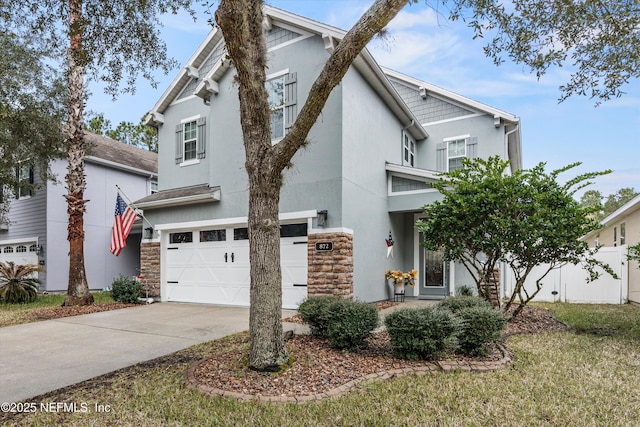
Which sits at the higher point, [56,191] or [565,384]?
[56,191]

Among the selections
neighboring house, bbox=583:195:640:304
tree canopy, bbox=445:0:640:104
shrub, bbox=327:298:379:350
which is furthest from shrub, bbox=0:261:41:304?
neighboring house, bbox=583:195:640:304

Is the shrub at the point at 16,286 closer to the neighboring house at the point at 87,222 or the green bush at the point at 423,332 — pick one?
the neighboring house at the point at 87,222

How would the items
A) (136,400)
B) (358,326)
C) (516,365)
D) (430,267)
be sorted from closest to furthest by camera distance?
1. (136,400)
2. (516,365)
3. (358,326)
4. (430,267)

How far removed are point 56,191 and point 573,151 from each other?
21808 millimetres

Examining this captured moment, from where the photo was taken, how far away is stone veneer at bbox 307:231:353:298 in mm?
8664

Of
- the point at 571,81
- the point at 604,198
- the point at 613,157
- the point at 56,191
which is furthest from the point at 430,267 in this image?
the point at 604,198

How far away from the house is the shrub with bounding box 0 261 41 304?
3895mm

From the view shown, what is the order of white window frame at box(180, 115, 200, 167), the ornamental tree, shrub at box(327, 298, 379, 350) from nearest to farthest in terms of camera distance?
shrub at box(327, 298, 379, 350)
the ornamental tree
white window frame at box(180, 115, 200, 167)

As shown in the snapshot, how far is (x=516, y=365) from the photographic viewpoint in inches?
187

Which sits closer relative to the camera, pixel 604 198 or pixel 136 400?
pixel 136 400

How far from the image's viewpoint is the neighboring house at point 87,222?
1471 cm

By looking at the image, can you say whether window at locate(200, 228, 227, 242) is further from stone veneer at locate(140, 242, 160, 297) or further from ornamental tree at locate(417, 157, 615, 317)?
ornamental tree at locate(417, 157, 615, 317)

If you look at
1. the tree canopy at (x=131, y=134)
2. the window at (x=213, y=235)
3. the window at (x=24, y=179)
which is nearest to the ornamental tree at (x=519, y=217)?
the window at (x=213, y=235)

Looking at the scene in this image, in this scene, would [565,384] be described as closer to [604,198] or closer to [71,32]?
[71,32]
